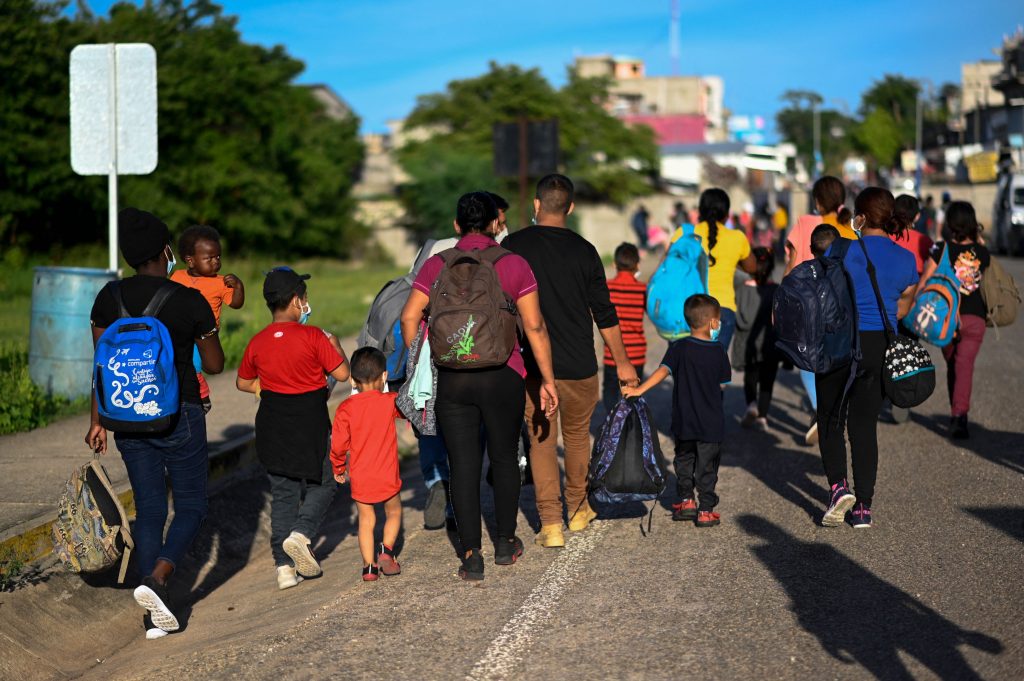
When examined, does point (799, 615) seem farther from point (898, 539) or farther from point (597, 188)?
point (597, 188)

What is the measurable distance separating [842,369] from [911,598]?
1819 millimetres

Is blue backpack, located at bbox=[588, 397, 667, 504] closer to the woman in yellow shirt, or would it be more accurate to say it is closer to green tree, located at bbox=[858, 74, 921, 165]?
the woman in yellow shirt

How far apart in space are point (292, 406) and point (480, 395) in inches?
41.9

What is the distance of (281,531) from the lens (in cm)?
669

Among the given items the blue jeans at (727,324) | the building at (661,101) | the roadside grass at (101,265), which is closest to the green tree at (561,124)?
the roadside grass at (101,265)

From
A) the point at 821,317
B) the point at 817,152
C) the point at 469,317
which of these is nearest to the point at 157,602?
the point at 469,317

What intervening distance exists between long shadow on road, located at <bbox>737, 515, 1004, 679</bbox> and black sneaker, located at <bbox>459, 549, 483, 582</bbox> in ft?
4.78

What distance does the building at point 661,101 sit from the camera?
300 feet

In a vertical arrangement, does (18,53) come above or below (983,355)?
above

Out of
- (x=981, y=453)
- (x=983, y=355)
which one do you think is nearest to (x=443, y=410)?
(x=981, y=453)

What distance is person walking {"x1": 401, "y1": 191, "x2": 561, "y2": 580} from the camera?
617 centimetres

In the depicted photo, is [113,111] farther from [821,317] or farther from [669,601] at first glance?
[669,601]

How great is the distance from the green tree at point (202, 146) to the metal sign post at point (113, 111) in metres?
14.1

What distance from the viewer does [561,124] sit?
167 feet
